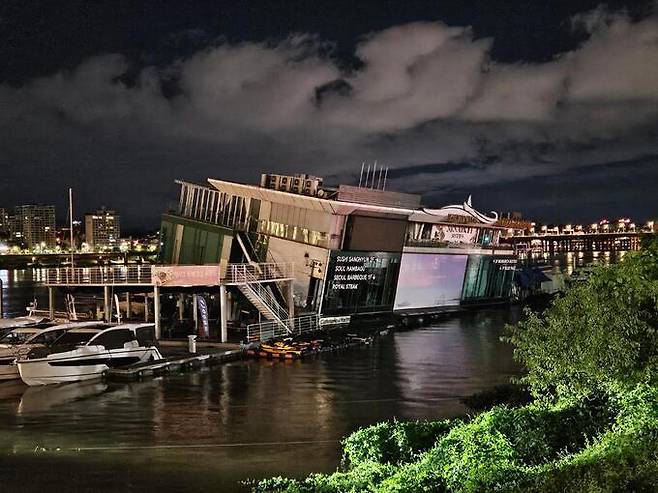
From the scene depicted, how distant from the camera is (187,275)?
38.8m

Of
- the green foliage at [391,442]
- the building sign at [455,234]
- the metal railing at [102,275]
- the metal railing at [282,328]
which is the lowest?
the metal railing at [282,328]

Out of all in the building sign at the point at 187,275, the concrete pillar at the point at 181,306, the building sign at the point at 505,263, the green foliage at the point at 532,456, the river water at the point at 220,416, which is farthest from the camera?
the building sign at the point at 505,263

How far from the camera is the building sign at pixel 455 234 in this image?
186 ft

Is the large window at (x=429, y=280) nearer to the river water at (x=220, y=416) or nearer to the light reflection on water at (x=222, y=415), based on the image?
the river water at (x=220, y=416)

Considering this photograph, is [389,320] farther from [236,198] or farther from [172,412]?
[172,412]

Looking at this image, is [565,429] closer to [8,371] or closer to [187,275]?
[8,371]

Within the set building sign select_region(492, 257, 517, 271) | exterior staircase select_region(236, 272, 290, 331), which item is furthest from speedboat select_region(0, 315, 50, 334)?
building sign select_region(492, 257, 517, 271)

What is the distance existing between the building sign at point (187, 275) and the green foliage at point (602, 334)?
23369 mm

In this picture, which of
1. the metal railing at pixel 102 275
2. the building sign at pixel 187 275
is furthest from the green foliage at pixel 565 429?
the metal railing at pixel 102 275

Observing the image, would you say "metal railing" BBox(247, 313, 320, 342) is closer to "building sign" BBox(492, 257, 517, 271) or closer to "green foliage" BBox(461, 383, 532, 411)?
"green foliage" BBox(461, 383, 532, 411)

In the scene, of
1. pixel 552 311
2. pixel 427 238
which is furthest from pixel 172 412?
pixel 427 238

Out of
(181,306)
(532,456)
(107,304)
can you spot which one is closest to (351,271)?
(181,306)

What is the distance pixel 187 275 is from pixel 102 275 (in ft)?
20.7

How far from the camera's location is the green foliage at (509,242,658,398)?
14.9 meters
